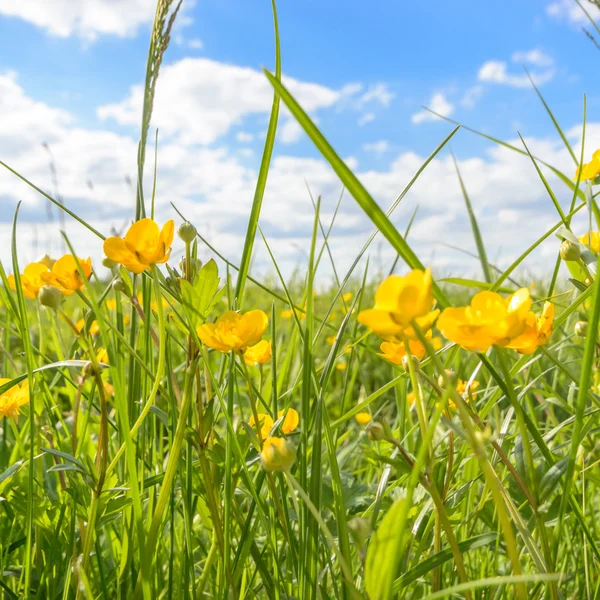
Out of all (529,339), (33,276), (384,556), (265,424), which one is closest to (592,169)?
(529,339)

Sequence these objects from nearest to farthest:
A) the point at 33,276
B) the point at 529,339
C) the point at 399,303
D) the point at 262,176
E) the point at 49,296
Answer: the point at 399,303, the point at 529,339, the point at 262,176, the point at 49,296, the point at 33,276

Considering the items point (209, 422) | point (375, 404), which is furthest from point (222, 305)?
point (209, 422)

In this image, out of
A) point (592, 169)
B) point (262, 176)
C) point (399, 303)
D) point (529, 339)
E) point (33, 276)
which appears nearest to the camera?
point (399, 303)

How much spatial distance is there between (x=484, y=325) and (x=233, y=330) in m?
0.24

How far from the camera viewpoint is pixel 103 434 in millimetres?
604

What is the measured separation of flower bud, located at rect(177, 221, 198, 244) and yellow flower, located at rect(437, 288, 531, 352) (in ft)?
1.06

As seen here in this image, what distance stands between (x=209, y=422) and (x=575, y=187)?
52 cm

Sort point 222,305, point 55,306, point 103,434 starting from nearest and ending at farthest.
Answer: point 103,434 < point 55,306 < point 222,305

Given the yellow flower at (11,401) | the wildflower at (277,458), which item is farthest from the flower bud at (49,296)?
the wildflower at (277,458)

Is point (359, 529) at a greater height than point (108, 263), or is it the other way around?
point (108, 263)

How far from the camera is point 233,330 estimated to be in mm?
604

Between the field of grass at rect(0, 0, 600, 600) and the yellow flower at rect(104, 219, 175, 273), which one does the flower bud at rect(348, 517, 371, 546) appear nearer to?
the field of grass at rect(0, 0, 600, 600)

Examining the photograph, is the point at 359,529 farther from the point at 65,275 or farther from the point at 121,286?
the point at 65,275

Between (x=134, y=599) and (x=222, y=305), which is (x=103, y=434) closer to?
(x=134, y=599)
